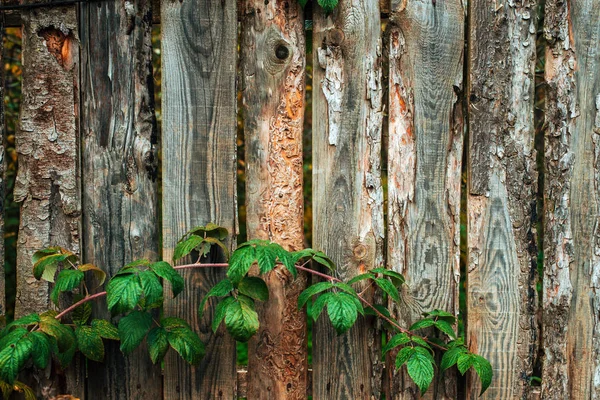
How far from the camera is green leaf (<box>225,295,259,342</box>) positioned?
6.53 ft

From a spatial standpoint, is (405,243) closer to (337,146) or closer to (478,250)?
(478,250)

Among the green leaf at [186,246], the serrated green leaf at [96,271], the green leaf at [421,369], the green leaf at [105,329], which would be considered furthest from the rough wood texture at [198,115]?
the green leaf at [421,369]

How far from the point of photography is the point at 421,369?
6.67 ft

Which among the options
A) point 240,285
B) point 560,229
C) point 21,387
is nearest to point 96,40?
point 240,285

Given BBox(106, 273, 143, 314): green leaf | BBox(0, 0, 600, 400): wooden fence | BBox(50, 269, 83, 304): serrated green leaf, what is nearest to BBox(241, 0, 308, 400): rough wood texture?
BBox(0, 0, 600, 400): wooden fence

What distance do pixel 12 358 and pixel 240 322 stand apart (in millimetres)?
725

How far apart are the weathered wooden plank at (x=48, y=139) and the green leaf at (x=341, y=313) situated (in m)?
0.98

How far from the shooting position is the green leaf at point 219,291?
2.06 meters

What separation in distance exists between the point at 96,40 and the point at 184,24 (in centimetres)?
33

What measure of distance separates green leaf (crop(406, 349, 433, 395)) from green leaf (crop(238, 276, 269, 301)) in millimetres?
534

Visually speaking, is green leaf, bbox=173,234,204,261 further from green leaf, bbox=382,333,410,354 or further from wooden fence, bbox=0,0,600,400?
green leaf, bbox=382,333,410,354

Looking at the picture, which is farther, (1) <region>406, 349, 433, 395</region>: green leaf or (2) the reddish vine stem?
(2) the reddish vine stem

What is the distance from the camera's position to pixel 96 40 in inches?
87.4

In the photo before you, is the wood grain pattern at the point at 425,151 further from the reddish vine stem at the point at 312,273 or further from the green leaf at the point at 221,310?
the green leaf at the point at 221,310
